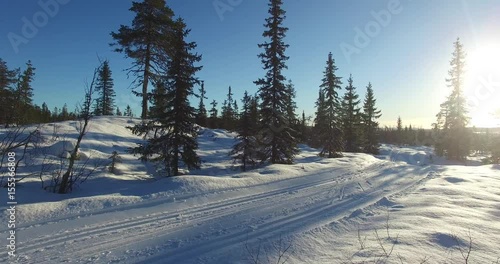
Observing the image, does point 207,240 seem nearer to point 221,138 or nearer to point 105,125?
point 105,125

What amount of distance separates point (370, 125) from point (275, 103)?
32.5 meters

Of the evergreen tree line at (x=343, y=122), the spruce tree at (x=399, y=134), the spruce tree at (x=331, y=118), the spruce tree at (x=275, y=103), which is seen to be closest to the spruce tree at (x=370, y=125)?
the evergreen tree line at (x=343, y=122)

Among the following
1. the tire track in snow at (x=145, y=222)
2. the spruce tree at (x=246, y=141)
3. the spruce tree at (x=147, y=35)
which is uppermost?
the spruce tree at (x=147, y=35)

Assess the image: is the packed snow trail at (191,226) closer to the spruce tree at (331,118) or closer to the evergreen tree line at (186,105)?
the evergreen tree line at (186,105)

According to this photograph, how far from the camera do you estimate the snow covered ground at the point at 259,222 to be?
4711mm

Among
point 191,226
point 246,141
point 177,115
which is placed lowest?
point 191,226

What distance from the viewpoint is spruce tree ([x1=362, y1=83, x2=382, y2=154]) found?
4403cm

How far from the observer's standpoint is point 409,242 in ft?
16.5

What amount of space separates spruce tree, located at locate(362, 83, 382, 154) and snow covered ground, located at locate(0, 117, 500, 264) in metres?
33.7

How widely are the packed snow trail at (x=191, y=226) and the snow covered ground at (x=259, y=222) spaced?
21 mm

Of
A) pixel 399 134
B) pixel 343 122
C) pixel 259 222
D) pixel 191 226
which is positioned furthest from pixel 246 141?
pixel 399 134

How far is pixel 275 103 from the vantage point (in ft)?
63.3

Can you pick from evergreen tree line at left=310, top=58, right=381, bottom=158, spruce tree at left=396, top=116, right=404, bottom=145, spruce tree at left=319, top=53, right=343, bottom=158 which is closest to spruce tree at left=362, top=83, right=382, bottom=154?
evergreen tree line at left=310, top=58, right=381, bottom=158

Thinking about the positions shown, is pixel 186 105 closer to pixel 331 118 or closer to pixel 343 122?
pixel 331 118
